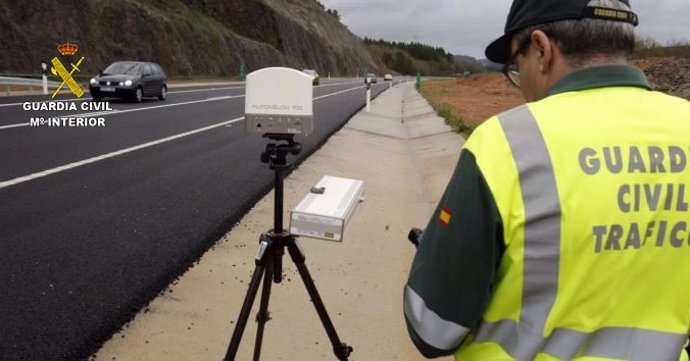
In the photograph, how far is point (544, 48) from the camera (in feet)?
5.05

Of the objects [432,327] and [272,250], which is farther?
[272,250]

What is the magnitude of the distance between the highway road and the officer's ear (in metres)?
3.00

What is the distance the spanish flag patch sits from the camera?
4.71 ft

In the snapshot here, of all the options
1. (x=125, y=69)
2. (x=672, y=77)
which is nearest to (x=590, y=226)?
(x=125, y=69)

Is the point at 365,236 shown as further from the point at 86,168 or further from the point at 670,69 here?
the point at 670,69

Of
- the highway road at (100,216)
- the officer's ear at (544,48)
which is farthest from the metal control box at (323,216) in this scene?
Result: the highway road at (100,216)

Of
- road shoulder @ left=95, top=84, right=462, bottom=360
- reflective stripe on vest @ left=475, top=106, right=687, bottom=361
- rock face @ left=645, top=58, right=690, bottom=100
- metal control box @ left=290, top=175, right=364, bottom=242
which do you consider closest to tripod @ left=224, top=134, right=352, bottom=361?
metal control box @ left=290, top=175, right=364, bottom=242

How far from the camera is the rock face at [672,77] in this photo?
28.2 metres

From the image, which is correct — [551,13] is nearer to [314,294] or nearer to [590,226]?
[590,226]

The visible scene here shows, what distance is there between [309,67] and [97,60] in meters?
41.0

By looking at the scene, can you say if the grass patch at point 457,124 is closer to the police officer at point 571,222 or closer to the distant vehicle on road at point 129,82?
the distant vehicle on road at point 129,82

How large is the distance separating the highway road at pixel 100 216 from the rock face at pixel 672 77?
2131 cm

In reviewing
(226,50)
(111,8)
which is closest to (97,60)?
(111,8)

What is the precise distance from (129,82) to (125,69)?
143 cm
